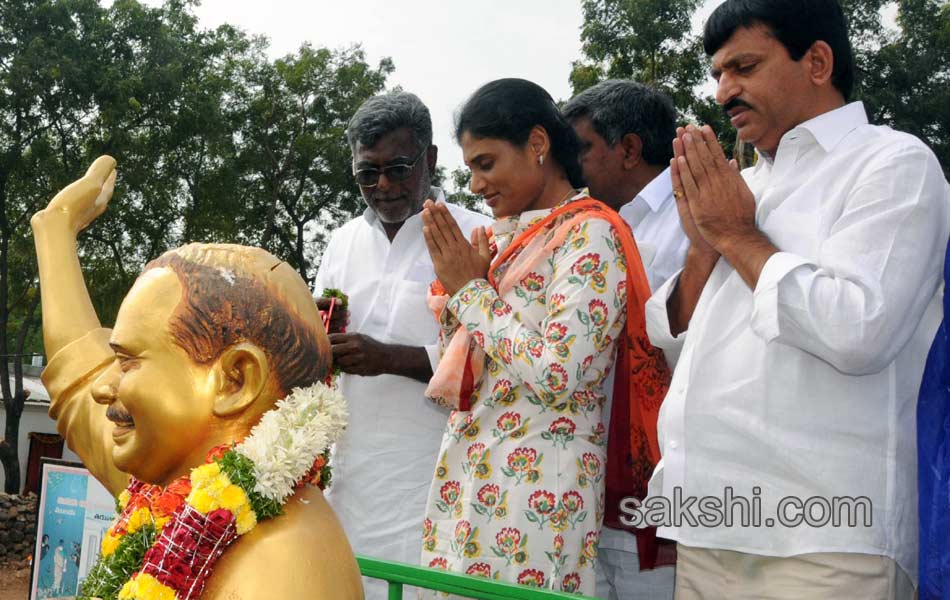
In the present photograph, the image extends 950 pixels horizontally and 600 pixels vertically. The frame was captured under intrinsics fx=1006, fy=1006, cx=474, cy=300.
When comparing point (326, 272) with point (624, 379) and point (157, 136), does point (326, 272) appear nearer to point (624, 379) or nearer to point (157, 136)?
point (624, 379)

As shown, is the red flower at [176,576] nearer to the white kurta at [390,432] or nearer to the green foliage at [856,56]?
the white kurta at [390,432]

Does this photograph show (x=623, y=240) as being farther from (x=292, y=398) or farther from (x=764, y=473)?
(x=292, y=398)

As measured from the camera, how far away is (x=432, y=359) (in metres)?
3.45

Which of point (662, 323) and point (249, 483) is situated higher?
point (662, 323)

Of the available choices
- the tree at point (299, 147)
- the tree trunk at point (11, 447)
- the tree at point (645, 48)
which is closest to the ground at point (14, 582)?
the tree trunk at point (11, 447)

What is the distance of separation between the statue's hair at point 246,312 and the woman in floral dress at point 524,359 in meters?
0.89

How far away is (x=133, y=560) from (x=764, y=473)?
1345mm

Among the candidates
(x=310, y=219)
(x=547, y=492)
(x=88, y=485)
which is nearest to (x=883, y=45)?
(x=310, y=219)

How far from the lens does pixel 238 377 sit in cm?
181

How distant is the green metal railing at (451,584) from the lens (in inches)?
83.9

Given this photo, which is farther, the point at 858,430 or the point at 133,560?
the point at 858,430

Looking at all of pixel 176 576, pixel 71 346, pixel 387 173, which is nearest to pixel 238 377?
pixel 176 576

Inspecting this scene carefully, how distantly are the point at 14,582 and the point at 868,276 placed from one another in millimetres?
16463

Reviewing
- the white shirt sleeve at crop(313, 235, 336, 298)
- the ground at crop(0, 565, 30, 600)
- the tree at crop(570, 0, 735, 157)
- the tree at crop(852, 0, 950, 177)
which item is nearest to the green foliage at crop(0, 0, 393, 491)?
the ground at crop(0, 565, 30, 600)
